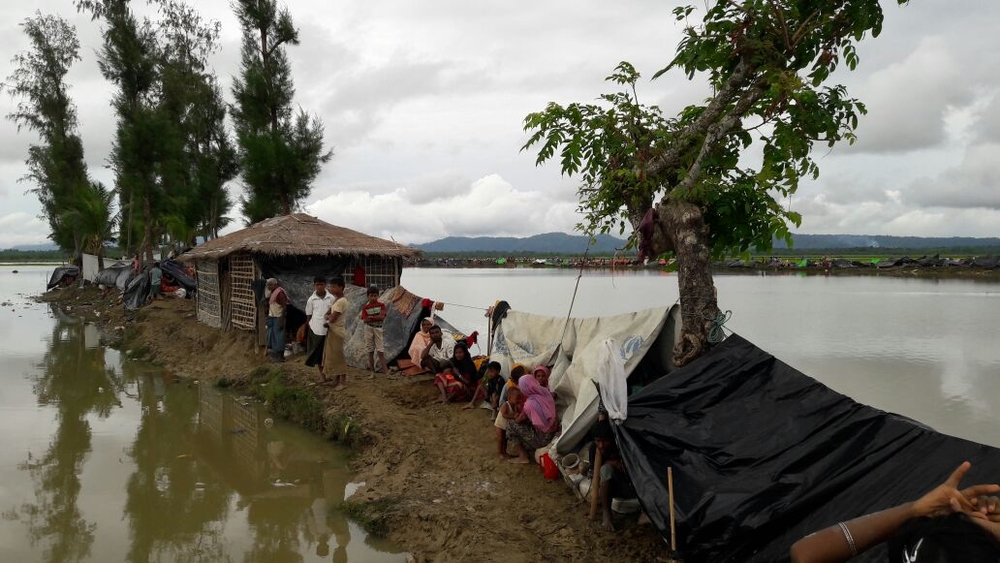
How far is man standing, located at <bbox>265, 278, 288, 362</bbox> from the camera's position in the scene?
10359 millimetres

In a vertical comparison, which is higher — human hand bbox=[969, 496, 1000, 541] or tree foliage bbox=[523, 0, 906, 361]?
tree foliage bbox=[523, 0, 906, 361]

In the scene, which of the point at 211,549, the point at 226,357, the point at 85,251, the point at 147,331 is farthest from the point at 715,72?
the point at 85,251

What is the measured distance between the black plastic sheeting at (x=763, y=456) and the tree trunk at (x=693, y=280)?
0.28 meters

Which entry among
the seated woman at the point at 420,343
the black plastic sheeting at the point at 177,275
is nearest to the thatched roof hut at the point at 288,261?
the seated woman at the point at 420,343

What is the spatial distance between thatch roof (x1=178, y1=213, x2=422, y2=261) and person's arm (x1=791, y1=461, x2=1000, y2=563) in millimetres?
10542

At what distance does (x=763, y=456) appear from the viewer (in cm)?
387

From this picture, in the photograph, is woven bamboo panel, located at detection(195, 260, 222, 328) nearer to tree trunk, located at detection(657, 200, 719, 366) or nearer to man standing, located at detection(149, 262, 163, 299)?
man standing, located at detection(149, 262, 163, 299)

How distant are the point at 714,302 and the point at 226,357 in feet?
33.0

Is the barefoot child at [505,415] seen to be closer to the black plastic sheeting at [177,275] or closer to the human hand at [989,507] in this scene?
the human hand at [989,507]

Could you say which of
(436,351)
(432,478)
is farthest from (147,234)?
(432,478)

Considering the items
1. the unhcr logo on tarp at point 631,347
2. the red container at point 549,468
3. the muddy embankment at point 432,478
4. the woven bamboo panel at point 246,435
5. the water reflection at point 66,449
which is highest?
the unhcr logo on tarp at point 631,347

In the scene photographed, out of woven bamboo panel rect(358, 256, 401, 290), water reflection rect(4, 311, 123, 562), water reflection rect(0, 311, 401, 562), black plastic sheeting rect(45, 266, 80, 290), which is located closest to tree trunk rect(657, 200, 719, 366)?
water reflection rect(0, 311, 401, 562)

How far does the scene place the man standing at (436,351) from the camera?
29.5 feet

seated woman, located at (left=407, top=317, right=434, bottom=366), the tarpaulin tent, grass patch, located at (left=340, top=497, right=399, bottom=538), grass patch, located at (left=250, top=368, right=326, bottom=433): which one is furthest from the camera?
the tarpaulin tent
